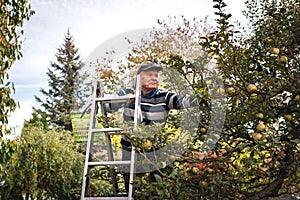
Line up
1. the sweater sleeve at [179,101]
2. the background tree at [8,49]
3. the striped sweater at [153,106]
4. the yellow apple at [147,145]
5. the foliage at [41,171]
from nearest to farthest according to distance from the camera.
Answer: the yellow apple at [147,145] → the sweater sleeve at [179,101] → the striped sweater at [153,106] → the background tree at [8,49] → the foliage at [41,171]

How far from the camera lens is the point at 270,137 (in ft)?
5.27

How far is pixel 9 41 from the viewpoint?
370 cm

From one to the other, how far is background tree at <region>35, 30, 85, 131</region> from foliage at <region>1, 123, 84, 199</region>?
7.63 m

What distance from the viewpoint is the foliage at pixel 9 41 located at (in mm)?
3496

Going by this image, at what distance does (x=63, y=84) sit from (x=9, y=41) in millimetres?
11060

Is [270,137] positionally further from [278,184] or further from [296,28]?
[296,28]

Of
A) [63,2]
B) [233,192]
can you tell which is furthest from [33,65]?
[233,192]

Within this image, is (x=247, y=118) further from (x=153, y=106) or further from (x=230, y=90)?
(x=153, y=106)

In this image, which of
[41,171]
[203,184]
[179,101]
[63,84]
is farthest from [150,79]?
[63,84]

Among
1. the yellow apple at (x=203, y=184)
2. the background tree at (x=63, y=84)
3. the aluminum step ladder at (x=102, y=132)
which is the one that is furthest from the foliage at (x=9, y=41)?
the background tree at (x=63, y=84)

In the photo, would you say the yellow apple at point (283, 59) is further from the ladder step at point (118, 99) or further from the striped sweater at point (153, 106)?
the ladder step at point (118, 99)

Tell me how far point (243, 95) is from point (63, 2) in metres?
5.24

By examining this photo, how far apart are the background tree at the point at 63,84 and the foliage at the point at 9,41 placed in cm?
969

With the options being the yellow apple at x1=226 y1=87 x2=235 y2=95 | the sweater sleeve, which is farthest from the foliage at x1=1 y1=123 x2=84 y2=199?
the yellow apple at x1=226 y1=87 x2=235 y2=95
